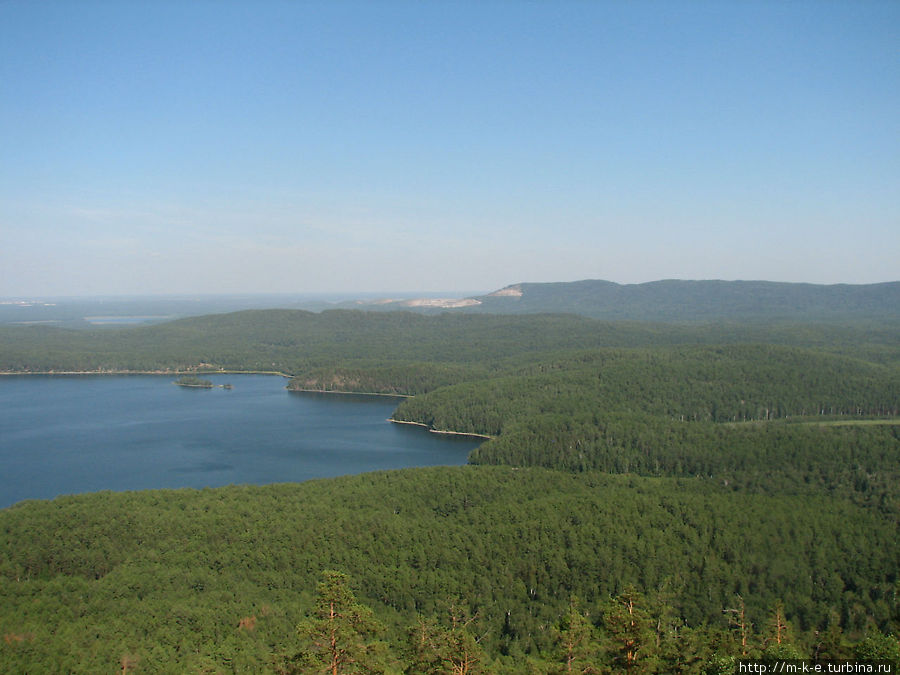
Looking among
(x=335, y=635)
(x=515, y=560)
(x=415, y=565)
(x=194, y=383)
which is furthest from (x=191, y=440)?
(x=335, y=635)

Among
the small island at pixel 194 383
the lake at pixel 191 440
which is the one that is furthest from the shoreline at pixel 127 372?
the lake at pixel 191 440

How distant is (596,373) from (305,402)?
3775 centimetres

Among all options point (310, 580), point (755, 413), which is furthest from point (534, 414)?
point (310, 580)

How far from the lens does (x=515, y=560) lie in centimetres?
3309

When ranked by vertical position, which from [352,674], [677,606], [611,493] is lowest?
[677,606]

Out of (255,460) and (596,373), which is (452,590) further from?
(596,373)

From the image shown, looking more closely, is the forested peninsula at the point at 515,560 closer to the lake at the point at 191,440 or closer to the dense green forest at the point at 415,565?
the dense green forest at the point at 415,565

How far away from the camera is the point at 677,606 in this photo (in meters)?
30.5

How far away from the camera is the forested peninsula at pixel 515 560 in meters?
18.7

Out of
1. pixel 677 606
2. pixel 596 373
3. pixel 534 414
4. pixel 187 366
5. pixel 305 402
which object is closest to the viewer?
pixel 677 606

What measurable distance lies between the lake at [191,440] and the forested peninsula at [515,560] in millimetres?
11351

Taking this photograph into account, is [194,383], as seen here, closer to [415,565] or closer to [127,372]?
[127,372]

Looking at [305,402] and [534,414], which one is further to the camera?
[305,402]

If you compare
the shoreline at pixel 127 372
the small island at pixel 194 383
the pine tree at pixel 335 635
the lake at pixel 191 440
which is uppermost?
the pine tree at pixel 335 635
